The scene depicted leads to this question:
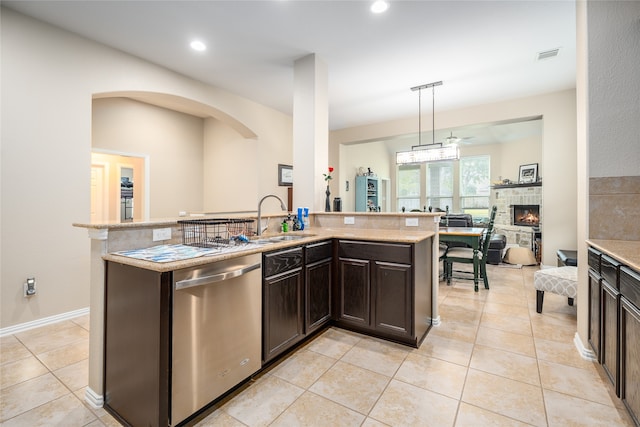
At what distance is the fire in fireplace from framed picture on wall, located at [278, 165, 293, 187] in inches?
230

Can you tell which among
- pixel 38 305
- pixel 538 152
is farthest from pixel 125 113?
pixel 538 152

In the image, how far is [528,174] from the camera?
767 cm

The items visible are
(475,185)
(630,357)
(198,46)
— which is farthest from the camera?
(475,185)

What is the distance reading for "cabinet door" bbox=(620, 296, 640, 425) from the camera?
1354 millimetres

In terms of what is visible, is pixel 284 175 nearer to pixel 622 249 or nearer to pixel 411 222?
pixel 411 222

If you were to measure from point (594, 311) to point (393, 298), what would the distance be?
4.44 feet

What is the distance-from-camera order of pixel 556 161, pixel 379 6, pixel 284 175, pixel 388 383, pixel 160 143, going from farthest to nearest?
pixel 284 175, pixel 160 143, pixel 556 161, pixel 379 6, pixel 388 383

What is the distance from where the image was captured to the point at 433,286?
2844 millimetres

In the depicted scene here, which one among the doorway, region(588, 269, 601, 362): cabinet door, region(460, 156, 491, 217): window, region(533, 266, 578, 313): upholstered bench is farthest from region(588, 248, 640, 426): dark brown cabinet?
region(460, 156, 491, 217): window

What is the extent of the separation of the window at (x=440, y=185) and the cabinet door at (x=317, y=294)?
7968mm

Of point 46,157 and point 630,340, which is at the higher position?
point 46,157

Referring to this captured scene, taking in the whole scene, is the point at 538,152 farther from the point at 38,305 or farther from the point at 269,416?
the point at 38,305

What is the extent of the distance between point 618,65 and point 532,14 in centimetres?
114

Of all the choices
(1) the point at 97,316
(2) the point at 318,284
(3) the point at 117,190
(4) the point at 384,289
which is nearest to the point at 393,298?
(4) the point at 384,289
